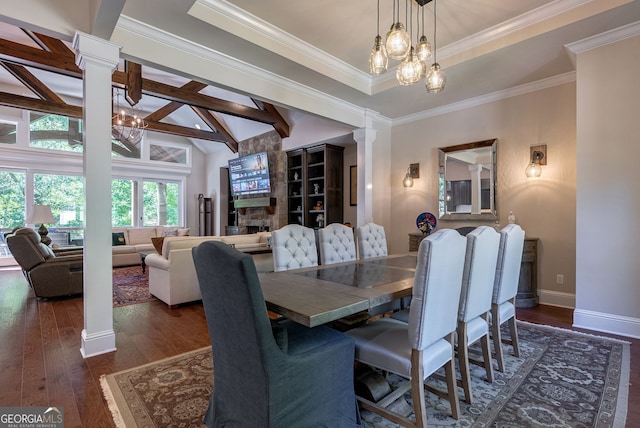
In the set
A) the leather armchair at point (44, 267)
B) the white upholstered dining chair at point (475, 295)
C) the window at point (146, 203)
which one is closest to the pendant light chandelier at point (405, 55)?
the white upholstered dining chair at point (475, 295)

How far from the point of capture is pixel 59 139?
24.6 feet

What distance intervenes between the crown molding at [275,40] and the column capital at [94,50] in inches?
27.2

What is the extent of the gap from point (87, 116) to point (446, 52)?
11.5 ft

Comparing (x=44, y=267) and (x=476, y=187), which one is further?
(x=476, y=187)

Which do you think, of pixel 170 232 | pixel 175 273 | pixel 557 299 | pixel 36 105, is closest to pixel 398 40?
pixel 175 273

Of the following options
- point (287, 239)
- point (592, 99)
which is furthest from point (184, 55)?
point (592, 99)

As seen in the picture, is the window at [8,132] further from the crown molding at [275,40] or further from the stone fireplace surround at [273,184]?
the crown molding at [275,40]

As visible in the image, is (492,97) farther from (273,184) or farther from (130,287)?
(130,287)

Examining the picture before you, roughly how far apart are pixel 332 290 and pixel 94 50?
2.56 metres

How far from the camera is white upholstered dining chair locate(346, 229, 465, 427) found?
1458 millimetres

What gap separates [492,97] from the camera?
13.7 feet

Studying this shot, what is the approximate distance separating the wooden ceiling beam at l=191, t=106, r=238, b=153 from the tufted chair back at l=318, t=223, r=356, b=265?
20.4ft

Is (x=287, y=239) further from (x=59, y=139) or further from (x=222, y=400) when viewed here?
(x=59, y=139)

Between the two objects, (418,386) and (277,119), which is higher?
A: (277,119)
